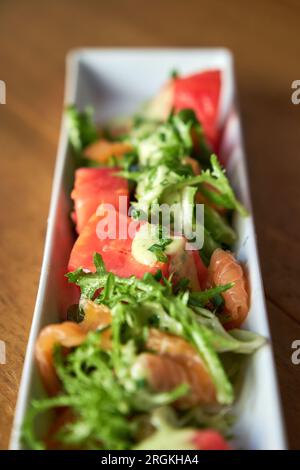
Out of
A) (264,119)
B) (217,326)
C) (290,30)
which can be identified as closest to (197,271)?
(217,326)

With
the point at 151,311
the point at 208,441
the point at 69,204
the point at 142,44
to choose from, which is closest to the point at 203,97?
the point at 69,204

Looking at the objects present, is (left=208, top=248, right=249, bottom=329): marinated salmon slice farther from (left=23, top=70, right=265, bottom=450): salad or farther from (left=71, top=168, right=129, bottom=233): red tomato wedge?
(left=71, top=168, right=129, bottom=233): red tomato wedge

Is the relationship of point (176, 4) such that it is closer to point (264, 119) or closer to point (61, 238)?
point (264, 119)

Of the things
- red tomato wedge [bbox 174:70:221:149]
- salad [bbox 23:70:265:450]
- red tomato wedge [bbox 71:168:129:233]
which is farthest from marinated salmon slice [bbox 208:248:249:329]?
red tomato wedge [bbox 174:70:221:149]

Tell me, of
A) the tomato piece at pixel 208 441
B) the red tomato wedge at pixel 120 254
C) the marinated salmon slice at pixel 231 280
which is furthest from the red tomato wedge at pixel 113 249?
the tomato piece at pixel 208 441

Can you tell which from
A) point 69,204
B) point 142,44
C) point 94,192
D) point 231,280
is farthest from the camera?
point 142,44

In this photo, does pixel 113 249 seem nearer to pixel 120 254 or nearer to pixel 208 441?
pixel 120 254

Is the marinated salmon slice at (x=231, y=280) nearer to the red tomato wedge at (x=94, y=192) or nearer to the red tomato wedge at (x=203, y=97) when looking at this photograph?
the red tomato wedge at (x=94, y=192)
